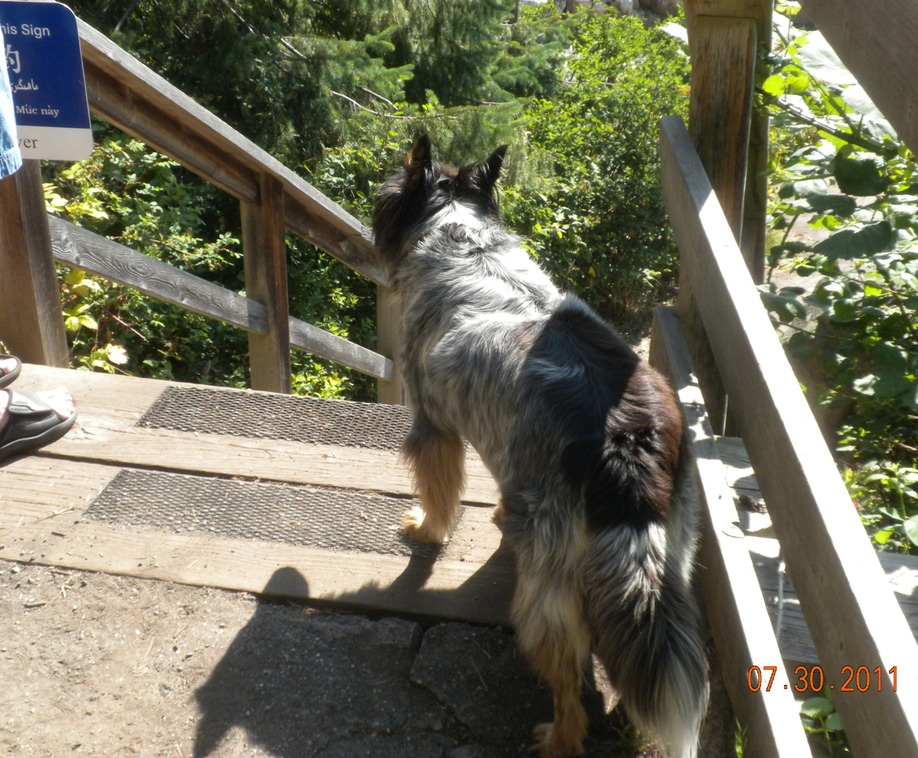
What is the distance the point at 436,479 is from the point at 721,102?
5.54 feet

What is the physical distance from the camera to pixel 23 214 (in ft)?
11.2

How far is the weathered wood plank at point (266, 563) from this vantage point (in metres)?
2.69

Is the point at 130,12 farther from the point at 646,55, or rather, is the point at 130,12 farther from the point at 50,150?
the point at 646,55

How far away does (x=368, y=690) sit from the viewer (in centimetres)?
238

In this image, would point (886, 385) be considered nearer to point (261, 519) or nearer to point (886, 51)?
point (886, 51)

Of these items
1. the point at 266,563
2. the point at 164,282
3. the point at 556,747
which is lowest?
the point at 556,747

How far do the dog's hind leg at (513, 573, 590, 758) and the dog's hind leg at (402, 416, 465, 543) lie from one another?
2.24ft

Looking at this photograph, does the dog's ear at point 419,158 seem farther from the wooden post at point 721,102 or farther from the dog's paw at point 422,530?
the dog's paw at point 422,530

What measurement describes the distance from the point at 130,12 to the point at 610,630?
22.4ft

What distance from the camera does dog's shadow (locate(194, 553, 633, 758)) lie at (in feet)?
7.32

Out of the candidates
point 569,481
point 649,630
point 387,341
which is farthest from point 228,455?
point 387,341

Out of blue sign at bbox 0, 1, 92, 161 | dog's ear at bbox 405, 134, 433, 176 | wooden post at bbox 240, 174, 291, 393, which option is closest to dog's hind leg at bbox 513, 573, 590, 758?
dog's ear at bbox 405, 134, 433, 176

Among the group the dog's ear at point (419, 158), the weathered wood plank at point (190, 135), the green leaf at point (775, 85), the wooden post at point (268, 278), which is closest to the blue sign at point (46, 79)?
the weathered wood plank at point (190, 135)

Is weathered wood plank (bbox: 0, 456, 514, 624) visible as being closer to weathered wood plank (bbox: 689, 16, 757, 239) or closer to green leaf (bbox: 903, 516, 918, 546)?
Result: green leaf (bbox: 903, 516, 918, 546)
